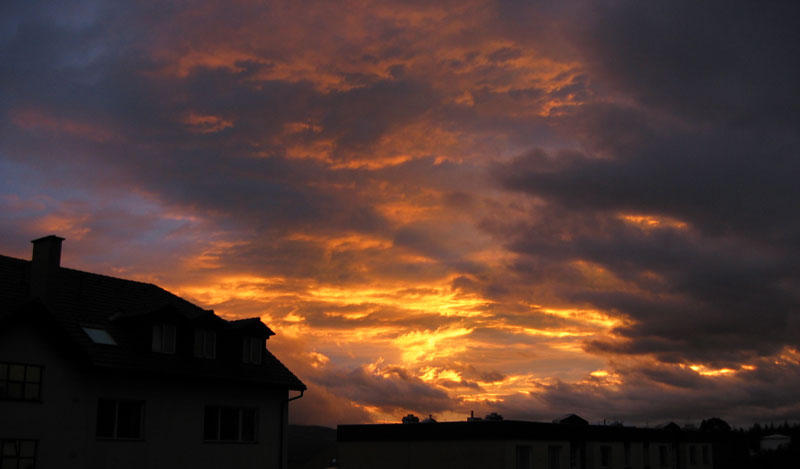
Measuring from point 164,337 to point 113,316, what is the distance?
2.68m

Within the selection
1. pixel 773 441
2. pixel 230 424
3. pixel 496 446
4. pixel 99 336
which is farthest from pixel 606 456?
pixel 773 441

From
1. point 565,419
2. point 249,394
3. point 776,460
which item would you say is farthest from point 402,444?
point 776,460

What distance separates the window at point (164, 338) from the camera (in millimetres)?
34594

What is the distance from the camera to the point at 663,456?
73438 millimetres

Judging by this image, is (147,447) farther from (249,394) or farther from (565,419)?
(565,419)

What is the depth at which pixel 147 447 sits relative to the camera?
33.1 meters

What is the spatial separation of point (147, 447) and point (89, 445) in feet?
8.95

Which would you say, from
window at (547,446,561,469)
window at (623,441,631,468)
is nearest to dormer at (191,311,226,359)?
window at (547,446,561,469)

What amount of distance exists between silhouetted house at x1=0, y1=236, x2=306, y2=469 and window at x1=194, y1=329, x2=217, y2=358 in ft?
0.18

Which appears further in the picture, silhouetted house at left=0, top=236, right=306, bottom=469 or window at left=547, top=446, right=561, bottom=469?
window at left=547, top=446, right=561, bottom=469

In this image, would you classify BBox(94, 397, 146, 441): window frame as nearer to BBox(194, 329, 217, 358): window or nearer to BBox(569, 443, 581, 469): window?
BBox(194, 329, 217, 358): window

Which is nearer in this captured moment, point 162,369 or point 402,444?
point 162,369

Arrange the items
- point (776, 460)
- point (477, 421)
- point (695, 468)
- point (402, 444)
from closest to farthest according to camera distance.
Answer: point (477, 421), point (402, 444), point (695, 468), point (776, 460)

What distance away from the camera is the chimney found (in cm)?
3291
